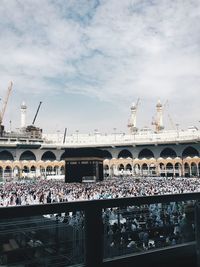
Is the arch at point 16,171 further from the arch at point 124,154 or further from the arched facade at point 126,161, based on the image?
the arch at point 124,154

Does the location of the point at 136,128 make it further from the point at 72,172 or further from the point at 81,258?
the point at 81,258

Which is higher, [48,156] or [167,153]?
[48,156]

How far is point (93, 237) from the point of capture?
186 centimetres

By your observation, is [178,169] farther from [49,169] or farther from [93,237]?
[93,237]

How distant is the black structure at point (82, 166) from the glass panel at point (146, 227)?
31.1 m

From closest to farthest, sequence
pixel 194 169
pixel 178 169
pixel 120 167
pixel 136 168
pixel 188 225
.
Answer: pixel 188 225 < pixel 194 169 < pixel 178 169 < pixel 136 168 < pixel 120 167

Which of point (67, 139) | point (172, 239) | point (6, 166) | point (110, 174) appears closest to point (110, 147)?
point (110, 174)

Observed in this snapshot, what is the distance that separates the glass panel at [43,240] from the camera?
1.68 metres

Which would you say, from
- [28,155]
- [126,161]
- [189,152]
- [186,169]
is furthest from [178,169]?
[28,155]

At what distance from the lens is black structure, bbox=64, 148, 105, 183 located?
33312mm

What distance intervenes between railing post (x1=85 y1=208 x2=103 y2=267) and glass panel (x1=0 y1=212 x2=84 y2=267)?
41 mm

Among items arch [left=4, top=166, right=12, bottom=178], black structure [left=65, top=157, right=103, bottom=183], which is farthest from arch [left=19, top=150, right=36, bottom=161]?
black structure [left=65, top=157, right=103, bottom=183]

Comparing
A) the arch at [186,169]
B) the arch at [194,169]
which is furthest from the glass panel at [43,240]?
the arch at [186,169]

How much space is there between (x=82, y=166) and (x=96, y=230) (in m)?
31.7
